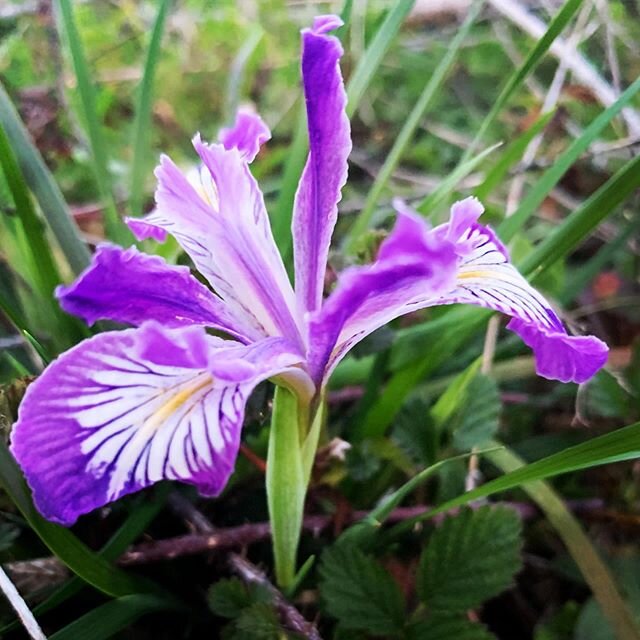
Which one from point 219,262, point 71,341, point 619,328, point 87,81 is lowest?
point 619,328

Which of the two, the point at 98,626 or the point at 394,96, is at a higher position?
the point at 394,96

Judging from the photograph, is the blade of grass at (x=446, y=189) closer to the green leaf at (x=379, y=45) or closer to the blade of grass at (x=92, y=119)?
the green leaf at (x=379, y=45)

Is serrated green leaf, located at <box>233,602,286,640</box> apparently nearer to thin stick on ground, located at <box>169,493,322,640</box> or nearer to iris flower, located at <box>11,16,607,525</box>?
thin stick on ground, located at <box>169,493,322,640</box>

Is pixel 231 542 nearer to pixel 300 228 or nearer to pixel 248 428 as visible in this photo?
pixel 248 428

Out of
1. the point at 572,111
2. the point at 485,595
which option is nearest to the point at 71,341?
the point at 485,595

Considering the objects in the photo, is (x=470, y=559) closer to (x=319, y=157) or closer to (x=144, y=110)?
(x=319, y=157)
